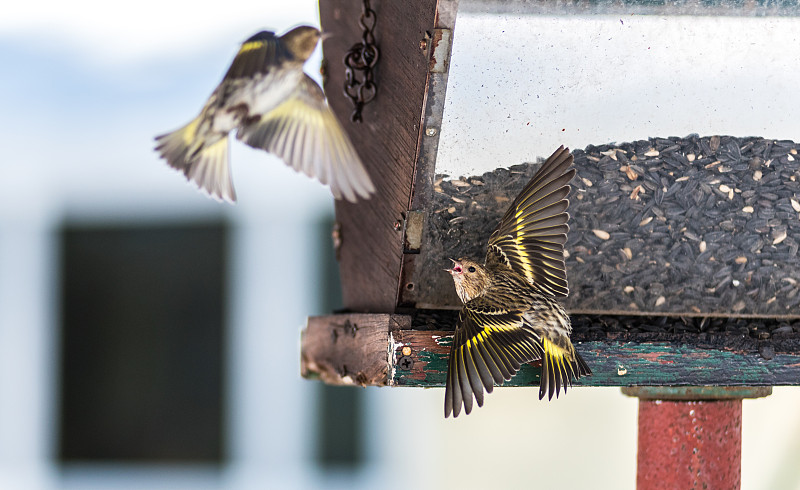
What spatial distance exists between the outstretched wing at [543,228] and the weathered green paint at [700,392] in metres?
0.35

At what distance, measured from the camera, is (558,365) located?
1.66 m

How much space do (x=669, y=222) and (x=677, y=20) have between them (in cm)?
43

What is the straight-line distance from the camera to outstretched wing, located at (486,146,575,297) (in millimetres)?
1705

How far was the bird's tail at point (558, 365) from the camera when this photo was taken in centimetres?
164

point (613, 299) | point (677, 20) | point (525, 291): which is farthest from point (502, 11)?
point (613, 299)

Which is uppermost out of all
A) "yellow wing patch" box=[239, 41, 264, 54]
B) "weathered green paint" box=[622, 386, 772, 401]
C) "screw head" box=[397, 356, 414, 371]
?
"yellow wing patch" box=[239, 41, 264, 54]

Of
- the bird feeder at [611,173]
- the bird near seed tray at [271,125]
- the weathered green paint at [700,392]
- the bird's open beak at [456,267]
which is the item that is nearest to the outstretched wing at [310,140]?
the bird near seed tray at [271,125]

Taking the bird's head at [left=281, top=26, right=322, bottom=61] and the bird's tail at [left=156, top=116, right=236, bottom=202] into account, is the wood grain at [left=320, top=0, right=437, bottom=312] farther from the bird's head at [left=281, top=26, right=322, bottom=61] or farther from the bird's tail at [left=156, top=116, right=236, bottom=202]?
the bird's tail at [left=156, top=116, right=236, bottom=202]

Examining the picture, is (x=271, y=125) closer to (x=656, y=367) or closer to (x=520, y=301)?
(x=520, y=301)

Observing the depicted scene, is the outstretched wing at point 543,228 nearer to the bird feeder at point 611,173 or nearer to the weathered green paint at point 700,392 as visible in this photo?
the bird feeder at point 611,173

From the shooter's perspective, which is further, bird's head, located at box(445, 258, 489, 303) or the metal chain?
the metal chain

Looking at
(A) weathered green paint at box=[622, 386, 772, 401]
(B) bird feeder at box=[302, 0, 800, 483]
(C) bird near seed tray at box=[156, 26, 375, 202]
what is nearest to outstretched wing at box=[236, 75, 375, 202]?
(C) bird near seed tray at box=[156, 26, 375, 202]

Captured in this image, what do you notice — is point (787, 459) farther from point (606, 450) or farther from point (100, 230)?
Answer: point (100, 230)

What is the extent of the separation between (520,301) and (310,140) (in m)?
0.53
